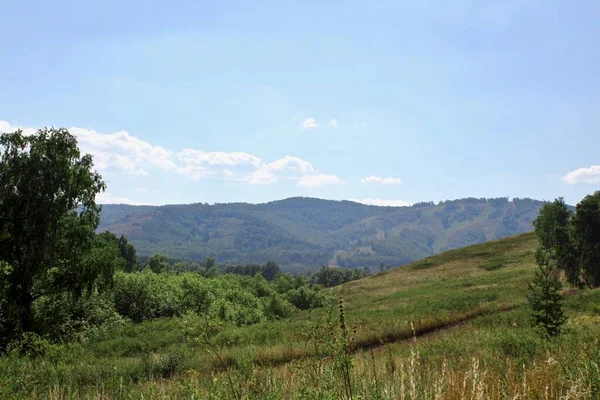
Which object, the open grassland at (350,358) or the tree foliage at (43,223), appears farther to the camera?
the tree foliage at (43,223)

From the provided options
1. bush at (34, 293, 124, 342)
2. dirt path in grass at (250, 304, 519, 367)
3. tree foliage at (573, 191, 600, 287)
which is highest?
tree foliage at (573, 191, 600, 287)

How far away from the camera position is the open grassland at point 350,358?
4.09 meters

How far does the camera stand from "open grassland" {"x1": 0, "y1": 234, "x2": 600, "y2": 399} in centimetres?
409

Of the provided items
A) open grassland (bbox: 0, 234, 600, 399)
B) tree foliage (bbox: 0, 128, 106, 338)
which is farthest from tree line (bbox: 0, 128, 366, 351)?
open grassland (bbox: 0, 234, 600, 399)

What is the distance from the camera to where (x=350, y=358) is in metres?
3.32

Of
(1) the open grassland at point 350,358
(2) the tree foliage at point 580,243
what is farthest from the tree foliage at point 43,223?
(2) the tree foliage at point 580,243

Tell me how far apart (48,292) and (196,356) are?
14448mm

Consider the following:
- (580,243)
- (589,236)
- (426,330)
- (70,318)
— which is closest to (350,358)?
(426,330)

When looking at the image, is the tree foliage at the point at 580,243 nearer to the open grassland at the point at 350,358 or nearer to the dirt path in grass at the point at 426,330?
the open grassland at the point at 350,358

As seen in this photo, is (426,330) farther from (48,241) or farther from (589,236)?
(48,241)

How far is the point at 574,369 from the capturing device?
211 inches

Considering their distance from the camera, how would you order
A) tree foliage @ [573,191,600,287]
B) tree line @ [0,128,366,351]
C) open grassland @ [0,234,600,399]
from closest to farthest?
open grassland @ [0,234,600,399], tree line @ [0,128,366,351], tree foliage @ [573,191,600,287]

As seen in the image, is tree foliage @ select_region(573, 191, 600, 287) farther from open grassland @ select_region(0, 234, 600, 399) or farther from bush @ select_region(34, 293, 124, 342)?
bush @ select_region(34, 293, 124, 342)

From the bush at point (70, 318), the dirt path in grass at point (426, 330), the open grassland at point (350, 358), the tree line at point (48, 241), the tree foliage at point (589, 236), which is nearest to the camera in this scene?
the open grassland at point (350, 358)
